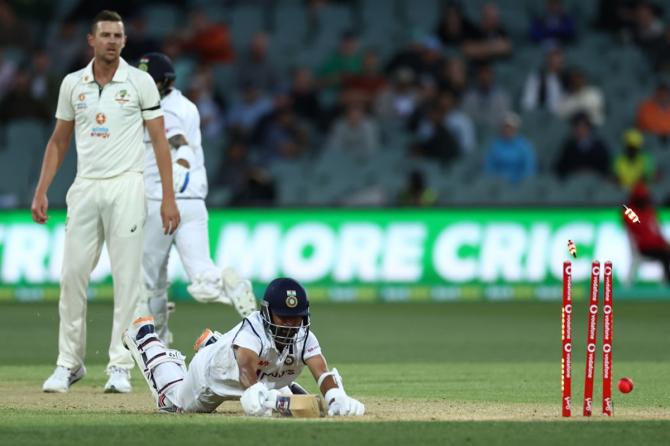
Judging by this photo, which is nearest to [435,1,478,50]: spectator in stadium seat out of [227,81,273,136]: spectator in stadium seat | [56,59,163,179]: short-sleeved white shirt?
[227,81,273,136]: spectator in stadium seat

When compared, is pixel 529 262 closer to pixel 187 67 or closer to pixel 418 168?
pixel 418 168

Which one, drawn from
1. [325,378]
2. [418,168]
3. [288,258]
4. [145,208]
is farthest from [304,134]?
[325,378]

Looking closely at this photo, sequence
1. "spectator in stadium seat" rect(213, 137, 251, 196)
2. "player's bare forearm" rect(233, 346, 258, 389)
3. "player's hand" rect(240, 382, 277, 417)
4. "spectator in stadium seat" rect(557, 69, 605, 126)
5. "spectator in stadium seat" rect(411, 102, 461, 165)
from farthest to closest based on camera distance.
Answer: "spectator in stadium seat" rect(557, 69, 605, 126) → "spectator in stadium seat" rect(411, 102, 461, 165) → "spectator in stadium seat" rect(213, 137, 251, 196) → "player's bare forearm" rect(233, 346, 258, 389) → "player's hand" rect(240, 382, 277, 417)

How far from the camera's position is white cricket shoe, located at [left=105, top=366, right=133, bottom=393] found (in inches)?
384

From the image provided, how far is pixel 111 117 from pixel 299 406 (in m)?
2.66

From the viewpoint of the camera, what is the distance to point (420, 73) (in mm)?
21609

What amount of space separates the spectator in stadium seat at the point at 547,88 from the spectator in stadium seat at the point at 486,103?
43cm

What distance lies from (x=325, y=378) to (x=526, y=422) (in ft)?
3.50

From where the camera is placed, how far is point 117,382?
32.0 ft

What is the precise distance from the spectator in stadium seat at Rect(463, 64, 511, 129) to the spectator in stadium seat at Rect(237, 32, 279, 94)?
2827 millimetres

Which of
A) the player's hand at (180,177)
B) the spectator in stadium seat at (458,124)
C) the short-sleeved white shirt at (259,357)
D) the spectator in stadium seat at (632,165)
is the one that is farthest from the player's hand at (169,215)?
the spectator in stadium seat at (458,124)

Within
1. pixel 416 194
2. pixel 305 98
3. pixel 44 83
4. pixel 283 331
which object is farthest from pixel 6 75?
pixel 283 331

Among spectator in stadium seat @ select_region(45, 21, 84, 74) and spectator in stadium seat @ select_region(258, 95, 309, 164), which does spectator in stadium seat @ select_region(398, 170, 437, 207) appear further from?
spectator in stadium seat @ select_region(45, 21, 84, 74)

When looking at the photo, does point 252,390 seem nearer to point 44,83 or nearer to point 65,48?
point 44,83
